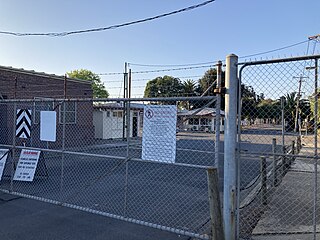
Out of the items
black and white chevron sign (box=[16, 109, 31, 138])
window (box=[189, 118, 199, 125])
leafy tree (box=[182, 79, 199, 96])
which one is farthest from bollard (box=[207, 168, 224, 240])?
leafy tree (box=[182, 79, 199, 96])

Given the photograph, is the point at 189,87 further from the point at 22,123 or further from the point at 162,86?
the point at 22,123

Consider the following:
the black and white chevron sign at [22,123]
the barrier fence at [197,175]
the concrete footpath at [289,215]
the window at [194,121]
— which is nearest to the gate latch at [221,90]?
the barrier fence at [197,175]

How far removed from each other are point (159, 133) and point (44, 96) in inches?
657

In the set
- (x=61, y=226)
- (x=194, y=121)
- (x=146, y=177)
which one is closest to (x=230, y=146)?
(x=194, y=121)

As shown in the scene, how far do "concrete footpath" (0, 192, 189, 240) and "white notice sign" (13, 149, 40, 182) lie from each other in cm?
141

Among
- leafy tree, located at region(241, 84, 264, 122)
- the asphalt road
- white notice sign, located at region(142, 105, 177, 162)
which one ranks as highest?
leafy tree, located at region(241, 84, 264, 122)

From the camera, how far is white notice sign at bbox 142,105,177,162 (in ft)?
15.4

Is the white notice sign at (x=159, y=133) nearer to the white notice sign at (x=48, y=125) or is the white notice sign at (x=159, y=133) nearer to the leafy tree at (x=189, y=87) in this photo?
the white notice sign at (x=48, y=125)

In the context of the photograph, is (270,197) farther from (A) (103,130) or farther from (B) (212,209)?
(A) (103,130)

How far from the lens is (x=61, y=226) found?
5.30 m

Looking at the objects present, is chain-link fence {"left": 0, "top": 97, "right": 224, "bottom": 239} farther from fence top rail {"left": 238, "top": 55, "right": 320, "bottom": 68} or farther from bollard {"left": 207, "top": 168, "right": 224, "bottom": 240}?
fence top rail {"left": 238, "top": 55, "right": 320, "bottom": 68}

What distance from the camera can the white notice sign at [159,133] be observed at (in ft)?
15.4

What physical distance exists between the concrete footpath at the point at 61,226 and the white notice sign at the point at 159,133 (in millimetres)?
1364

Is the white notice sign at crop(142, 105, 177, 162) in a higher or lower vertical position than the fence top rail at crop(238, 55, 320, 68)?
lower
